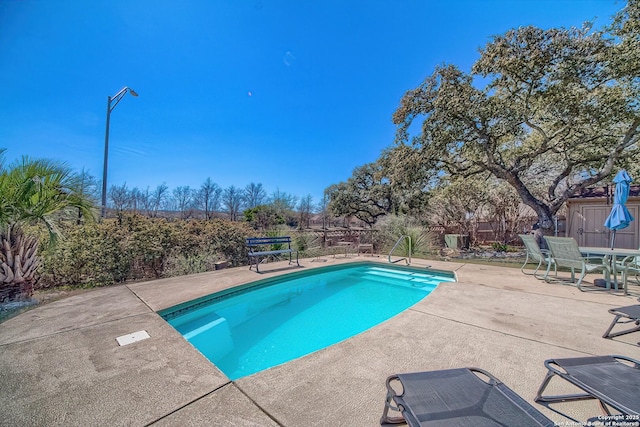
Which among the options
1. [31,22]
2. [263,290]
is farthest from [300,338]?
[31,22]

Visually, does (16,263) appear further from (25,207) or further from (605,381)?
(605,381)

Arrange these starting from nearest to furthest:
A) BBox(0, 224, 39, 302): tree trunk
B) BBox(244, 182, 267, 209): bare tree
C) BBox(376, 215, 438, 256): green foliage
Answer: BBox(0, 224, 39, 302): tree trunk → BBox(376, 215, 438, 256): green foliage → BBox(244, 182, 267, 209): bare tree

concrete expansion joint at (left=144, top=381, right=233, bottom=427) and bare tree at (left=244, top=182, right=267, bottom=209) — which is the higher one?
bare tree at (left=244, top=182, right=267, bottom=209)

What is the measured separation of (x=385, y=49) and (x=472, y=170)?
19.1 feet

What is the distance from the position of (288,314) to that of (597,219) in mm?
13819

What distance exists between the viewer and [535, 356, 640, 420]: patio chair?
3.98 feet

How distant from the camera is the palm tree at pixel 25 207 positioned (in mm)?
3334

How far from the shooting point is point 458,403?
128cm

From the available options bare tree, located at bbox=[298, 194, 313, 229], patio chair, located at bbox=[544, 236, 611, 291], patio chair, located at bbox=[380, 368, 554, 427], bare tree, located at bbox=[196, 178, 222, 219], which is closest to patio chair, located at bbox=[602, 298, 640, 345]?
patio chair, located at bbox=[544, 236, 611, 291]

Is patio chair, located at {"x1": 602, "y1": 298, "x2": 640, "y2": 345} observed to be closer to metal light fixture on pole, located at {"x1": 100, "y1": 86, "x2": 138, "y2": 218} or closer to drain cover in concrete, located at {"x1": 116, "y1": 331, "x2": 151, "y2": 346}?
drain cover in concrete, located at {"x1": 116, "y1": 331, "x2": 151, "y2": 346}

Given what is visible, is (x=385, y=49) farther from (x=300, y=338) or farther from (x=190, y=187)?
(x=190, y=187)

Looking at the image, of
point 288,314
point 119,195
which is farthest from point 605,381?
point 119,195

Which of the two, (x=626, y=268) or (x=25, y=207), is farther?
(x=626, y=268)

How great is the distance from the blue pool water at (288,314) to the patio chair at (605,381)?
2593 mm
